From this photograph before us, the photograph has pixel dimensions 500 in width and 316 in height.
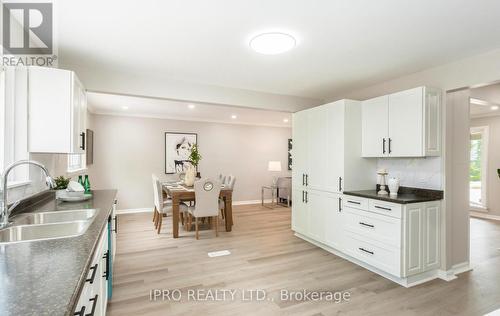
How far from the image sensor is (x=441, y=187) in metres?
2.92

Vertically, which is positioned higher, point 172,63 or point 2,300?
point 172,63

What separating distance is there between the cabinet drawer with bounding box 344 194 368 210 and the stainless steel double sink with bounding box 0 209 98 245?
9.11ft

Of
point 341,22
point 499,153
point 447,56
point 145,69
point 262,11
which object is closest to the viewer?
point 262,11

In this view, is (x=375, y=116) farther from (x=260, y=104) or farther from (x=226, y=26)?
(x=226, y=26)

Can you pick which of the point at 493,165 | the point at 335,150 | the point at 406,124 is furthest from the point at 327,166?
the point at 493,165

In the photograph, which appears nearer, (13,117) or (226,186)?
(13,117)

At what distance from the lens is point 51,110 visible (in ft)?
7.19

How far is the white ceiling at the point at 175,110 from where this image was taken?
192 inches

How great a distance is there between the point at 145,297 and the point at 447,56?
12.7 feet

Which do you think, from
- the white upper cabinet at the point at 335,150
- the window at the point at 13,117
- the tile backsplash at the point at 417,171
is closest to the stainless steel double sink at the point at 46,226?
the window at the point at 13,117

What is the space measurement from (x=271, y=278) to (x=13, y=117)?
2.85 meters

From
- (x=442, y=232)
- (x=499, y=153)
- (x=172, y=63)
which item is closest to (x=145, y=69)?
(x=172, y=63)

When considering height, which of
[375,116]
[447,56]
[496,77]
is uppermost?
[447,56]

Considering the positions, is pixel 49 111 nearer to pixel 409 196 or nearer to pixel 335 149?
pixel 335 149
